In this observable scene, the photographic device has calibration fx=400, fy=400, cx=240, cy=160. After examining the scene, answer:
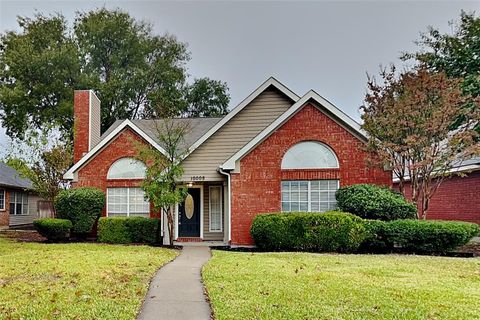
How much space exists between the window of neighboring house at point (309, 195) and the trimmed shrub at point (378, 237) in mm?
2014

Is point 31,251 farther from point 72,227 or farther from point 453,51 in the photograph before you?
point 453,51

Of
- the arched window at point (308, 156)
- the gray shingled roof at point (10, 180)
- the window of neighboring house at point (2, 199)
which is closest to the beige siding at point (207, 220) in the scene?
the arched window at point (308, 156)

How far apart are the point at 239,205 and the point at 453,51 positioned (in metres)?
14.3

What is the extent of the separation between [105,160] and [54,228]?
365cm

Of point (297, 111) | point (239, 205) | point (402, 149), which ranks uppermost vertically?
point (297, 111)

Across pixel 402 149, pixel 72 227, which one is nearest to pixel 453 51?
pixel 402 149

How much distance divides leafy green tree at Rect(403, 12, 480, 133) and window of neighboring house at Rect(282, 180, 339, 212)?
28.3 ft

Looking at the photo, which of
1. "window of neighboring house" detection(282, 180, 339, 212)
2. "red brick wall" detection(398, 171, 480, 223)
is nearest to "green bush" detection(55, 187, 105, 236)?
"window of neighboring house" detection(282, 180, 339, 212)

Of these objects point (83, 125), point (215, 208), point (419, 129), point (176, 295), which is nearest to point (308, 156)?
point (419, 129)

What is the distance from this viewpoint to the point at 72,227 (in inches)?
684

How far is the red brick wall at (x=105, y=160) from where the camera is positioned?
18.4m

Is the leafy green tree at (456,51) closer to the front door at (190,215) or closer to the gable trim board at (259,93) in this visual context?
the gable trim board at (259,93)

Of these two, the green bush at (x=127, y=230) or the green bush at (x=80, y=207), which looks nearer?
the green bush at (x=127, y=230)

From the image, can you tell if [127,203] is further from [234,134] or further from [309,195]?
[309,195]
